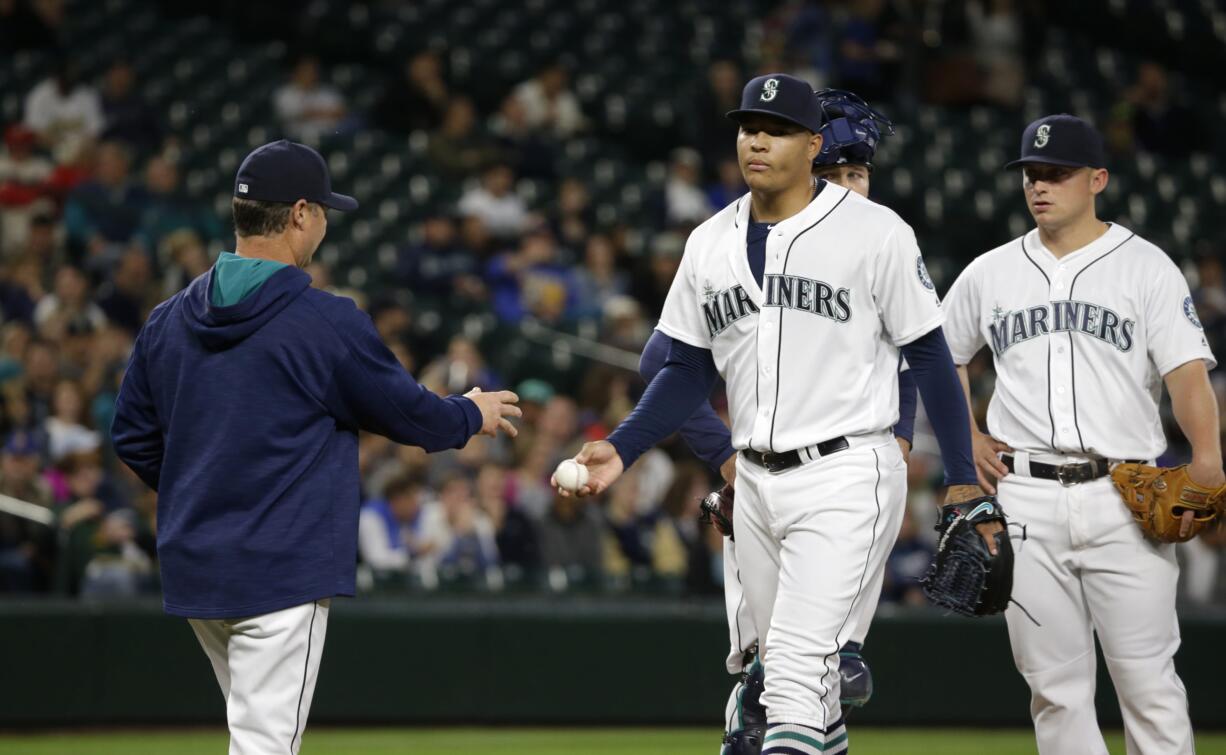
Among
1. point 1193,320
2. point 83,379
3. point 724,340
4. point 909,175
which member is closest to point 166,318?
point 724,340

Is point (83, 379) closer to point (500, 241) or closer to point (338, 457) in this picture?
point (500, 241)

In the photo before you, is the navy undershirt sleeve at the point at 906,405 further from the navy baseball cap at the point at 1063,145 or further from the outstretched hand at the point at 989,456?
the navy baseball cap at the point at 1063,145

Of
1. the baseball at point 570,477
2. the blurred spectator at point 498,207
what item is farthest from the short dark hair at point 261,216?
the blurred spectator at point 498,207

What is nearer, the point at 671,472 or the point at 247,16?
the point at 671,472

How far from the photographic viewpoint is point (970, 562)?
15.0ft

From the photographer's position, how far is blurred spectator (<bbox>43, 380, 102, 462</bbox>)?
9.34m

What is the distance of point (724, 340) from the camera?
4.65 meters

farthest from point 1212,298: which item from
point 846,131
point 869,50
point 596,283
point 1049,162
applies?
point 846,131

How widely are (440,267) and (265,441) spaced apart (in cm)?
804

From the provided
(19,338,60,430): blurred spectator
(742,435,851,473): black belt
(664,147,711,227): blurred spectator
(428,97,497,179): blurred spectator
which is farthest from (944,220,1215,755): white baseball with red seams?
(428,97,497,179): blurred spectator

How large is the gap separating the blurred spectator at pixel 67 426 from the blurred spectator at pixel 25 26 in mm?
5104

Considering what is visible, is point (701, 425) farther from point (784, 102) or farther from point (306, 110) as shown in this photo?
point (306, 110)

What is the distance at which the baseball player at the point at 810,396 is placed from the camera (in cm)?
431

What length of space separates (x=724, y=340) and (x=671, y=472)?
231 inches
